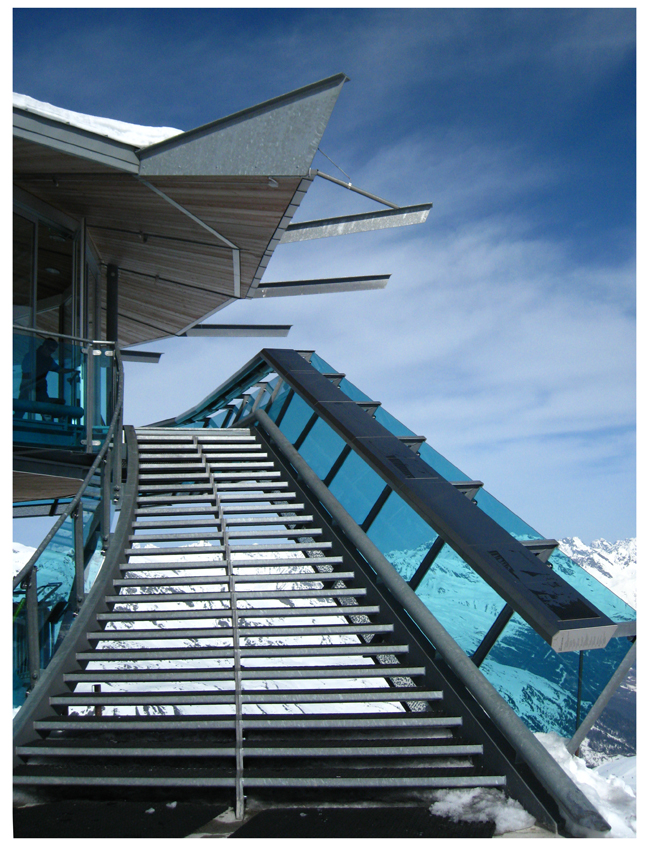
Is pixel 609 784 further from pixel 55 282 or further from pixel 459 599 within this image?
pixel 55 282

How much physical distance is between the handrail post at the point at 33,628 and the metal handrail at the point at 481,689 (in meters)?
2.65

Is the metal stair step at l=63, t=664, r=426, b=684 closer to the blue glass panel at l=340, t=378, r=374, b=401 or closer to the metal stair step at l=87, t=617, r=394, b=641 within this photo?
the metal stair step at l=87, t=617, r=394, b=641

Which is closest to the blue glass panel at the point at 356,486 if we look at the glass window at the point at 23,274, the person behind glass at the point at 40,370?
the person behind glass at the point at 40,370

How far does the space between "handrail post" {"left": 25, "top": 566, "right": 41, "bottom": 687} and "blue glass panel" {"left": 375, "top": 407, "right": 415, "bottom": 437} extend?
160 inches

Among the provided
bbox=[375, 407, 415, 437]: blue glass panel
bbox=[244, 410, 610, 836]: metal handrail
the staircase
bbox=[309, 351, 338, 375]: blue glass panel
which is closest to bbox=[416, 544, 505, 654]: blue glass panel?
bbox=[244, 410, 610, 836]: metal handrail

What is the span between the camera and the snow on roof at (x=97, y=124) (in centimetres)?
723

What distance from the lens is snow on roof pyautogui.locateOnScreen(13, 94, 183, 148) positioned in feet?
23.7

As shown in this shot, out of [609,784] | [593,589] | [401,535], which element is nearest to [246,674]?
[401,535]

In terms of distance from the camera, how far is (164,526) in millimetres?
6648

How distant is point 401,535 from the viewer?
229 inches

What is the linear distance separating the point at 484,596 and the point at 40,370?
6.31 metres
